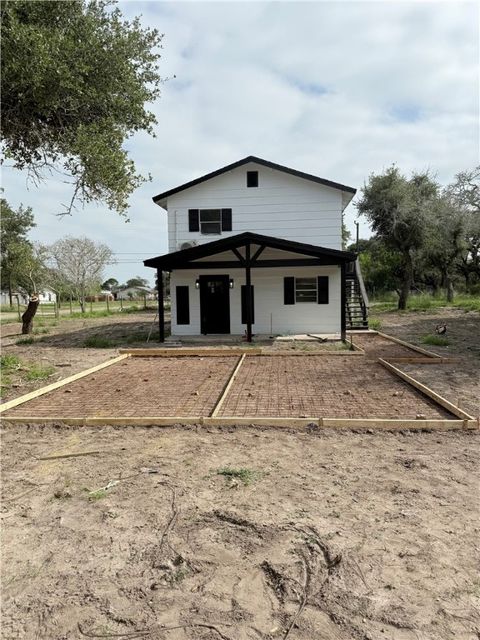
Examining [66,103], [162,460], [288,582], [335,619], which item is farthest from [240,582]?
[66,103]

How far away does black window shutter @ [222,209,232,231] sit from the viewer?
16875 mm

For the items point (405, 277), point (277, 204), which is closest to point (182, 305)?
point (277, 204)

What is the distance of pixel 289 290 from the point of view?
1645 cm

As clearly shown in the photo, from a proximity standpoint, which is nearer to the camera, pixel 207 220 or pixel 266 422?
pixel 266 422

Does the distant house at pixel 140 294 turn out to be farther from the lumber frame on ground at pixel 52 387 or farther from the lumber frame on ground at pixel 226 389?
the lumber frame on ground at pixel 226 389

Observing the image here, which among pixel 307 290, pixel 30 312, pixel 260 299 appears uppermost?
pixel 307 290

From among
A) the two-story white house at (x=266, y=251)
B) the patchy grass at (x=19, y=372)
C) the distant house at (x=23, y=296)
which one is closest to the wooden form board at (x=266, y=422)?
the patchy grass at (x=19, y=372)

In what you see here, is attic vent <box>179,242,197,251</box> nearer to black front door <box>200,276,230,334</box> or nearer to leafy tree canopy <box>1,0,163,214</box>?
black front door <box>200,276,230,334</box>

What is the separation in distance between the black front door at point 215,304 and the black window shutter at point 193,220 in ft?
6.79

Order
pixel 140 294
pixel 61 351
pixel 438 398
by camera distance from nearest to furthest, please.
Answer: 1. pixel 438 398
2. pixel 61 351
3. pixel 140 294

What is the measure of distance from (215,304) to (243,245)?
3.21 metres

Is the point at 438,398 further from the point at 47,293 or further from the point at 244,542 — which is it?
the point at 47,293

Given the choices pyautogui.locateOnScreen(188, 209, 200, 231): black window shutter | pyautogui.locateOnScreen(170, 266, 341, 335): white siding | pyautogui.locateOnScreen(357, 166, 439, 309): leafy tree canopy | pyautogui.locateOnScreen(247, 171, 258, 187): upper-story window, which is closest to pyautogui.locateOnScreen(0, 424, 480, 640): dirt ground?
pyautogui.locateOnScreen(170, 266, 341, 335): white siding

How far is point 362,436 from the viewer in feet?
16.7
